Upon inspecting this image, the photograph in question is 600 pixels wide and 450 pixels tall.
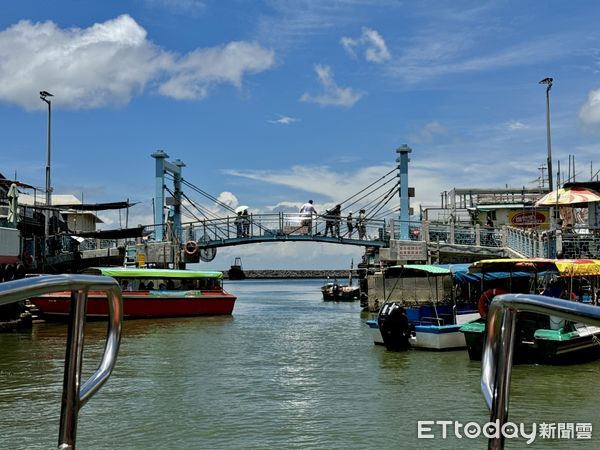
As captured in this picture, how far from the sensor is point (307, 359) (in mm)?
18188

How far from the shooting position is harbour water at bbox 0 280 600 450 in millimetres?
9891

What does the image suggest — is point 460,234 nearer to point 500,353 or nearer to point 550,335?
point 550,335

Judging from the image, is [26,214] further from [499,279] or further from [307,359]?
[499,279]

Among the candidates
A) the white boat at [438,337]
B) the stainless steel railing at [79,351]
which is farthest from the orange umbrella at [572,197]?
the stainless steel railing at [79,351]

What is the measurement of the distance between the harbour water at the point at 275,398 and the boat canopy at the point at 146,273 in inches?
338

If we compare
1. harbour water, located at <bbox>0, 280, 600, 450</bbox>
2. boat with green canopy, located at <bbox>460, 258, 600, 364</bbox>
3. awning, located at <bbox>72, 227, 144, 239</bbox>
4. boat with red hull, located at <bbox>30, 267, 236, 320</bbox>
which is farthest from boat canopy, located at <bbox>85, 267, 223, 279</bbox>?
boat with green canopy, located at <bbox>460, 258, 600, 364</bbox>

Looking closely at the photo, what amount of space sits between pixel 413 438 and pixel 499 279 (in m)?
12.0

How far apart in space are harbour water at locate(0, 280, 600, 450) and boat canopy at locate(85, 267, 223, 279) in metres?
8.58

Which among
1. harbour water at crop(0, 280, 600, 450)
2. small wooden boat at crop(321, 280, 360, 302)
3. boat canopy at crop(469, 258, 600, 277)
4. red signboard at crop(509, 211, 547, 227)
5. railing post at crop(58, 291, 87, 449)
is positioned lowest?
harbour water at crop(0, 280, 600, 450)

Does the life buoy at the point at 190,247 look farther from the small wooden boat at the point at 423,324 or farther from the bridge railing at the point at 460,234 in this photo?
the small wooden boat at the point at 423,324

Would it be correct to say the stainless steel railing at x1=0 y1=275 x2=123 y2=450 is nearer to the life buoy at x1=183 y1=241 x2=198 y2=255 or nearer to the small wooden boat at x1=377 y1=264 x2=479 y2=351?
the small wooden boat at x1=377 y1=264 x2=479 y2=351

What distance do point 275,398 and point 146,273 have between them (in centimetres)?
1941

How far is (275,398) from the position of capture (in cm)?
1272

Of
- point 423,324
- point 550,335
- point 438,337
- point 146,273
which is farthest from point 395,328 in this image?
point 146,273
